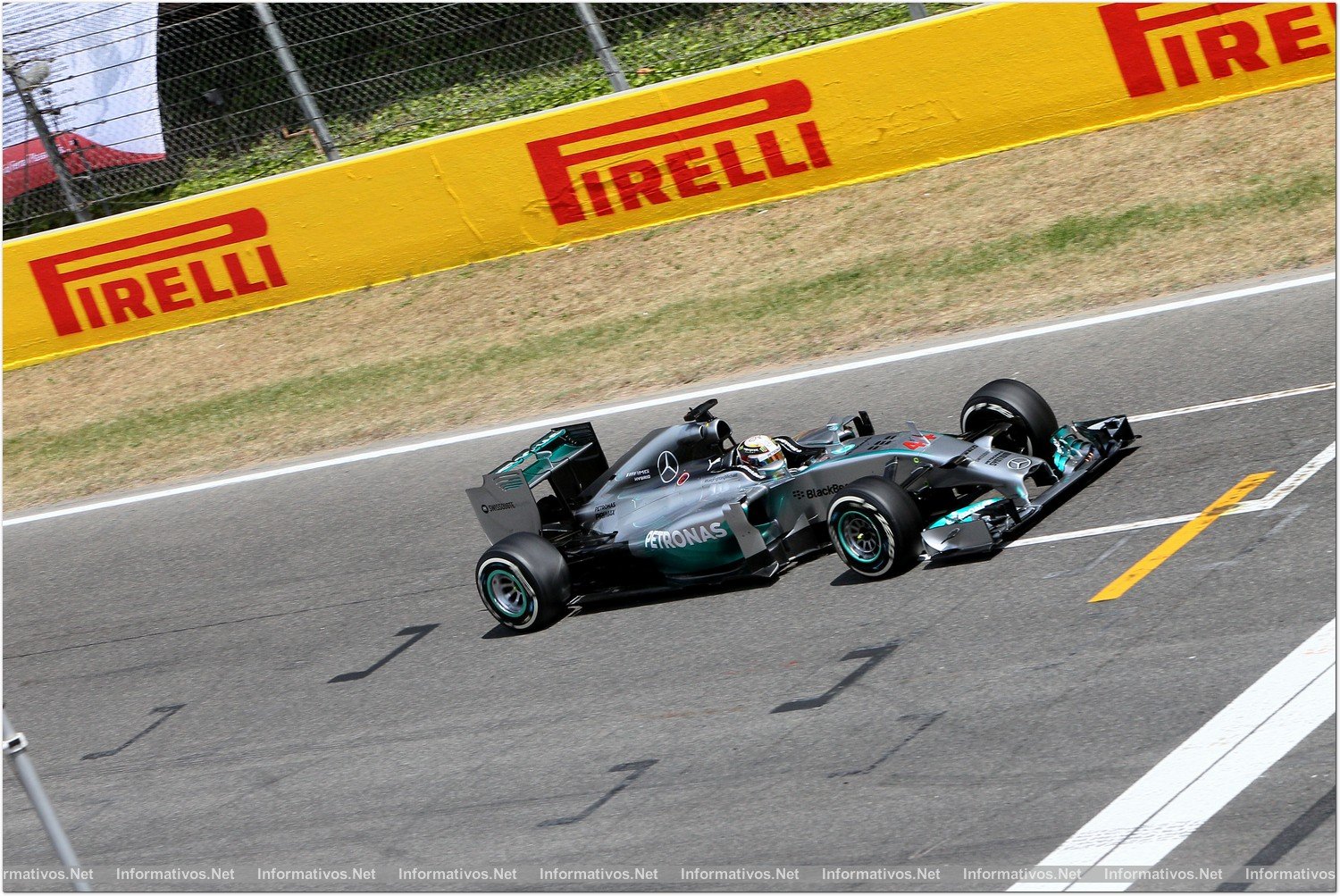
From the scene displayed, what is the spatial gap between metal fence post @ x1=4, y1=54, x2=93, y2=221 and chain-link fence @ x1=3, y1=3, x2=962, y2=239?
21 mm

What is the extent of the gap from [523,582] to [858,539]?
204cm

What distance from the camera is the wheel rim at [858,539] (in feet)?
26.5

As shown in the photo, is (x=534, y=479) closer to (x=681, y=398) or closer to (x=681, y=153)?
(x=681, y=398)

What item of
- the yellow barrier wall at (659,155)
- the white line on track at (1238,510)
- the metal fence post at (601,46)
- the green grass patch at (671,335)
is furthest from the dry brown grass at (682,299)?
the white line on track at (1238,510)

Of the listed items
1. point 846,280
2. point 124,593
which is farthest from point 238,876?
point 846,280

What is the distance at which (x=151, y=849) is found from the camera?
7.48m

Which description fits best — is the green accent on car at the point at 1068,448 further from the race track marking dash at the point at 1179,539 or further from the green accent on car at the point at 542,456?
the green accent on car at the point at 542,456

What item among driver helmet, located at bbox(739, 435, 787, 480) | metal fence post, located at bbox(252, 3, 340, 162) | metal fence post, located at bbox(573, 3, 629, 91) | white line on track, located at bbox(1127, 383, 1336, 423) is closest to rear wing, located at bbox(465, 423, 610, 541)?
driver helmet, located at bbox(739, 435, 787, 480)

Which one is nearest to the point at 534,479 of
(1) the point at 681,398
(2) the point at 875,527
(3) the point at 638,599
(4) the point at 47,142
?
(3) the point at 638,599

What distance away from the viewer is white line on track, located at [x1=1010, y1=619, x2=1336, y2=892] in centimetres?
536

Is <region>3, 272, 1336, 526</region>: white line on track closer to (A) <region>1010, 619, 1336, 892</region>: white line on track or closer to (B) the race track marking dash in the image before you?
(B) the race track marking dash

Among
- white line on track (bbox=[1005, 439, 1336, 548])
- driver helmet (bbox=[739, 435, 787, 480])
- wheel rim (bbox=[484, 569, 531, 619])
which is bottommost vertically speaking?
white line on track (bbox=[1005, 439, 1336, 548])

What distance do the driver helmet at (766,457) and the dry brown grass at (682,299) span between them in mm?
3570

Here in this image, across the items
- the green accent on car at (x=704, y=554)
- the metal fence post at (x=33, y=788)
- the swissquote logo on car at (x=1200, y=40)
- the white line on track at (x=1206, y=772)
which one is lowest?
the white line on track at (x=1206, y=772)
